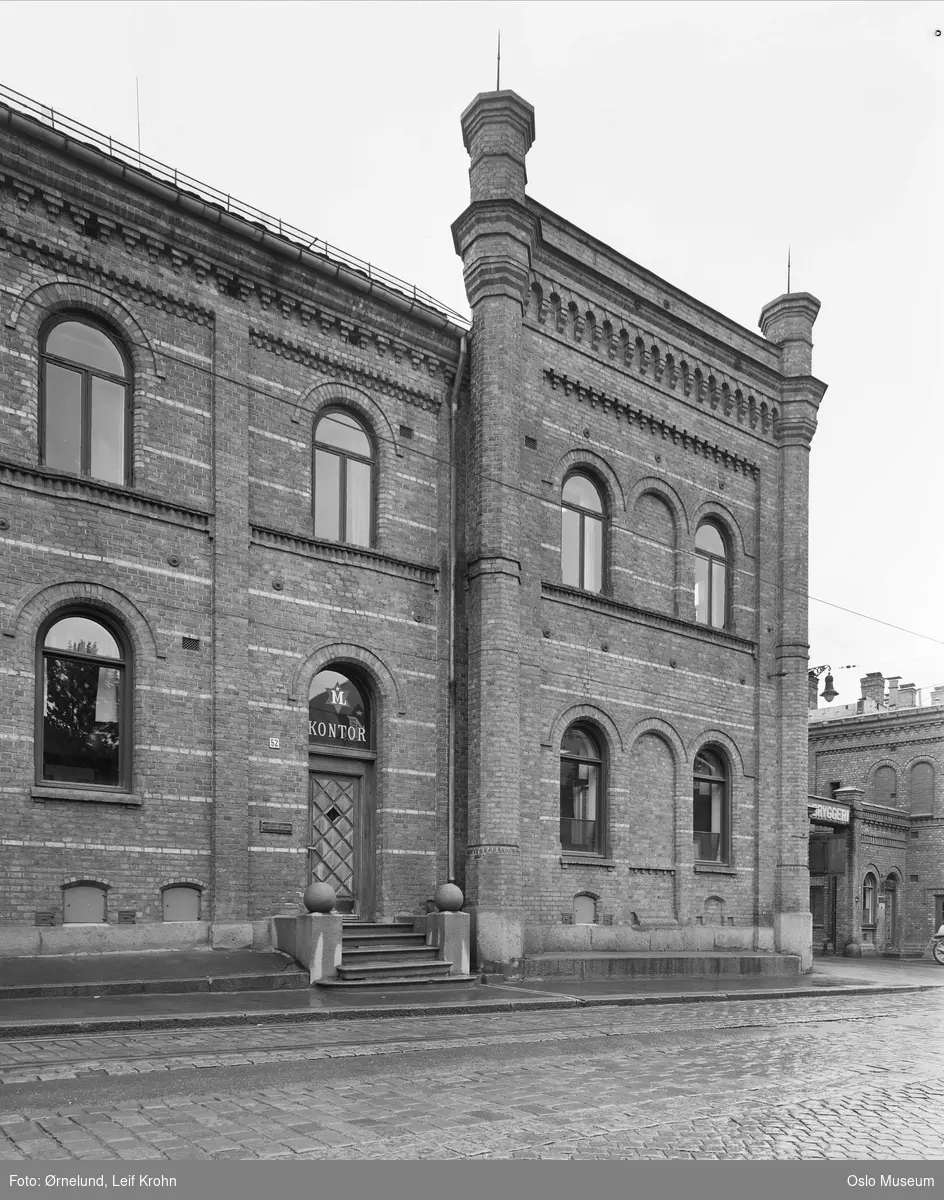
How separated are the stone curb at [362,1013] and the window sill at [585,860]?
347cm

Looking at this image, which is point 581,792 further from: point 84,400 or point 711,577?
point 84,400

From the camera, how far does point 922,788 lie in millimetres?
41375

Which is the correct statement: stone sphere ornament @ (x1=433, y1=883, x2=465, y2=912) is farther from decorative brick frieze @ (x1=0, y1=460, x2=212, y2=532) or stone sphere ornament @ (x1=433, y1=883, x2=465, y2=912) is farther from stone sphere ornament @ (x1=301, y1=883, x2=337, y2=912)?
decorative brick frieze @ (x1=0, y1=460, x2=212, y2=532)

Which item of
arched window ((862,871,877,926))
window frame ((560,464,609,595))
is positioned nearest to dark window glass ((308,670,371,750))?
window frame ((560,464,609,595))

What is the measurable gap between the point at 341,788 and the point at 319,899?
2601 millimetres

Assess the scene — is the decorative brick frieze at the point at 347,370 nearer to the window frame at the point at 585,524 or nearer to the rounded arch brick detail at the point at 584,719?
the window frame at the point at 585,524

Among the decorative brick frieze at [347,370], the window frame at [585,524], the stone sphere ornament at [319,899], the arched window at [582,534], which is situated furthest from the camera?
the arched window at [582,534]

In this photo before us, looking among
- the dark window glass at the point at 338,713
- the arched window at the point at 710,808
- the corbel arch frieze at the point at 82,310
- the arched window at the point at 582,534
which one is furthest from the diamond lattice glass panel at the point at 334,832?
the arched window at the point at 710,808

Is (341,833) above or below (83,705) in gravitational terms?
below

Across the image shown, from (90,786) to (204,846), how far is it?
5.57ft

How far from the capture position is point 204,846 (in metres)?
15.3

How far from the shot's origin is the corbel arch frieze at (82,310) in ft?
47.6

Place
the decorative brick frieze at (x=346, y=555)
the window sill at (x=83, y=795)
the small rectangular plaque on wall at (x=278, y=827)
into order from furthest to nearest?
the decorative brick frieze at (x=346, y=555)
the small rectangular plaque on wall at (x=278, y=827)
the window sill at (x=83, y=795)

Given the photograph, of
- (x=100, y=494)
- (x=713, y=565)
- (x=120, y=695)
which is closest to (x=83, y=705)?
(x=120, y=695)
